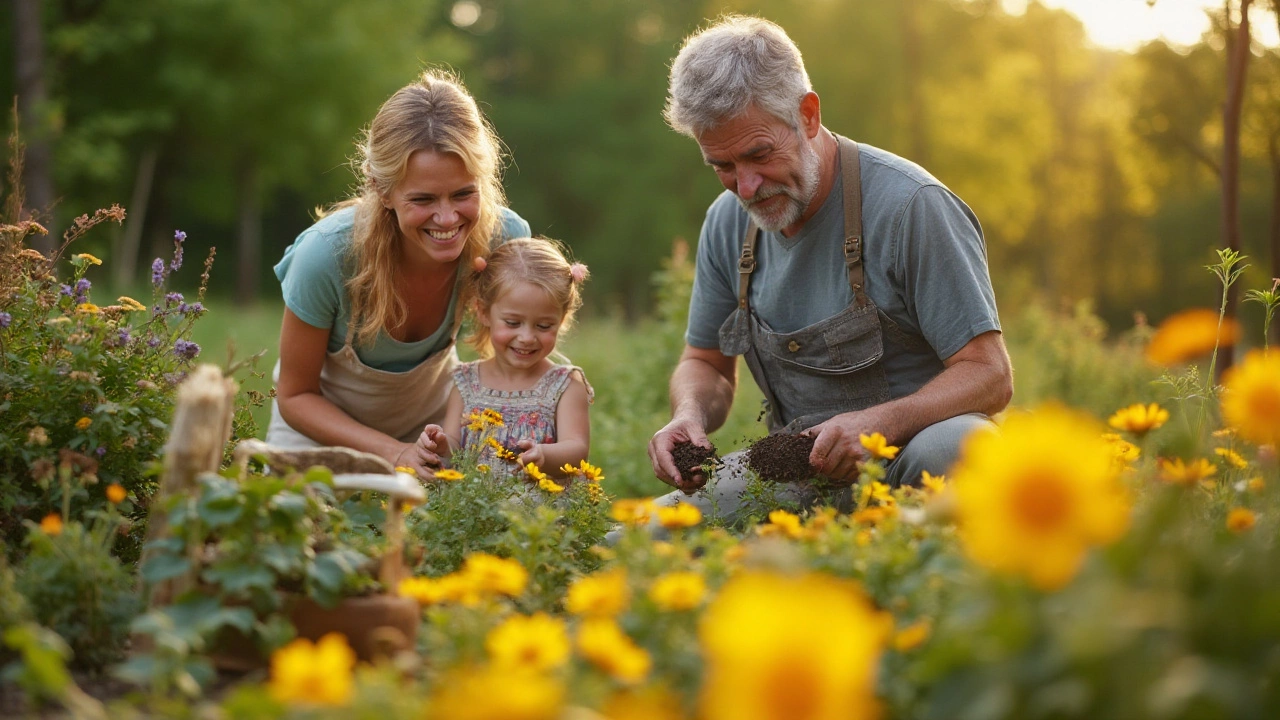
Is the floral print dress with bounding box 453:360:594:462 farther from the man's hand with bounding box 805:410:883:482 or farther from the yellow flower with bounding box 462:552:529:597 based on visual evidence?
the yellow flower with bounding box 462:552:529:597

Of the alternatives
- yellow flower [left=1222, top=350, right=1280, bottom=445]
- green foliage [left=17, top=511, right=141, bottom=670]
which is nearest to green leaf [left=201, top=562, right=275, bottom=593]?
green foliage [left=17, top=511, right=141, bottom=670]

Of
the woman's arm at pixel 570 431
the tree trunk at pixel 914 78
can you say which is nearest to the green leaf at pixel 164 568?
the woman's arm at pixel 570 431

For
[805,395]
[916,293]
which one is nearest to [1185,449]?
[916,293]

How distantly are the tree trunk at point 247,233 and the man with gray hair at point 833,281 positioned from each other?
1553 centimetres

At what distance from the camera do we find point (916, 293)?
347 centimetres

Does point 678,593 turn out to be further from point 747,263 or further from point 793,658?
point 747,263

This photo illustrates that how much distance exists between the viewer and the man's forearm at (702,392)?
3.96 m

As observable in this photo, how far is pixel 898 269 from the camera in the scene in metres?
3.52

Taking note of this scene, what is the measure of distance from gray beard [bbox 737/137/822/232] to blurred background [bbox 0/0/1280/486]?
9.41ft

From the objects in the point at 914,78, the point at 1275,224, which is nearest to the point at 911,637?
the point at 1275,224

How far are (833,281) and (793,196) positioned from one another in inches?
12.6

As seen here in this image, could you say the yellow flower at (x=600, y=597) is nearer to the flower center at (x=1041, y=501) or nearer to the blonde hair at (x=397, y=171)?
the flower center at (x=1041, y=501)

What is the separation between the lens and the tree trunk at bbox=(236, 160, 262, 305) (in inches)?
712

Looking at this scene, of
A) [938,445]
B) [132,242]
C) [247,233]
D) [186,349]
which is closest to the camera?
[186,349]
